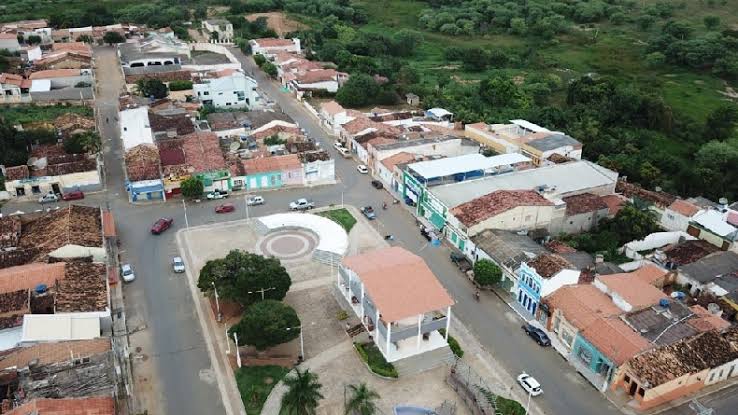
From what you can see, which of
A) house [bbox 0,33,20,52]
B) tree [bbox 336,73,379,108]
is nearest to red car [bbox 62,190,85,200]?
tree [bbox 336,73,379,108]

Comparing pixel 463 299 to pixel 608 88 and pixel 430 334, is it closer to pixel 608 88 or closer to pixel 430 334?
pixel 430 334

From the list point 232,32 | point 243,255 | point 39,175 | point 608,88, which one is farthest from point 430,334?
point 232,32

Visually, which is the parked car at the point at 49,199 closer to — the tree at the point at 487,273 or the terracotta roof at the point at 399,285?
the terracotta roof at the point at 399,285

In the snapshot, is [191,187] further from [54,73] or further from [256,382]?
[54,73]

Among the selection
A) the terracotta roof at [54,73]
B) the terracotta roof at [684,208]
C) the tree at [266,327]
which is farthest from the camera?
the terracotta roof at [54,73]

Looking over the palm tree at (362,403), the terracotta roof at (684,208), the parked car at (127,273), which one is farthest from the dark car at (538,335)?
the parked car at (127,273)

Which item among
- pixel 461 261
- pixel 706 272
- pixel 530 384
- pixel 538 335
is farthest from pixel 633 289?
pixel 461 261
